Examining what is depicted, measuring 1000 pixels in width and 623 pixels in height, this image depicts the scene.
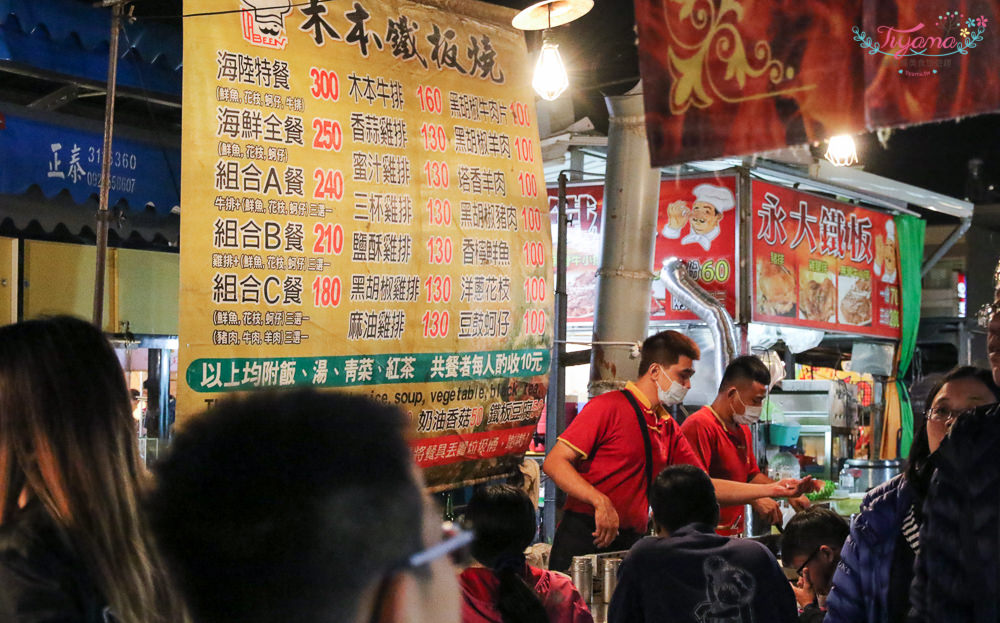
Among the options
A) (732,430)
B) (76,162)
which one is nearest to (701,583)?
(732,430)

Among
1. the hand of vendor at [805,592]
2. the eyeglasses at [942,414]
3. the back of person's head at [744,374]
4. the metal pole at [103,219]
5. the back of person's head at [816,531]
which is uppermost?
the metal pole at [103,219]

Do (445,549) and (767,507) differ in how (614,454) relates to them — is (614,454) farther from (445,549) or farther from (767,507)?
→ (445,549)

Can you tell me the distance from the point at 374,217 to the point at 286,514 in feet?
12.7

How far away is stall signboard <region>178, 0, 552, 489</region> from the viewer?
415cm

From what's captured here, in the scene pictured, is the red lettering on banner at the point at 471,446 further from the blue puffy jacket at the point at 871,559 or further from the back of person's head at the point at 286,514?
the back of person's head at the point at 286,514

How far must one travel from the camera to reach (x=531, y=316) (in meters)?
5.52

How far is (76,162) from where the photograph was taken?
18.0ft

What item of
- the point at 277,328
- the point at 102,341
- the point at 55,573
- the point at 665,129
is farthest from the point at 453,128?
the point at 55,573

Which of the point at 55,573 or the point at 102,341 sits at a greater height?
the point at 102,341

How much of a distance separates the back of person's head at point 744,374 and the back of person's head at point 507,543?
9.25 feet

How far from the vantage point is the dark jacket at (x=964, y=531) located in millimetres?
2334

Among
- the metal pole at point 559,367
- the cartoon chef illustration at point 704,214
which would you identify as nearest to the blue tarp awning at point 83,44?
the metal pole at point 559,367

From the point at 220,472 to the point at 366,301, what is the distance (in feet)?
12.3

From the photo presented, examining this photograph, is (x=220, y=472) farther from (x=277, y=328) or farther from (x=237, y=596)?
(x=277, y=328)
